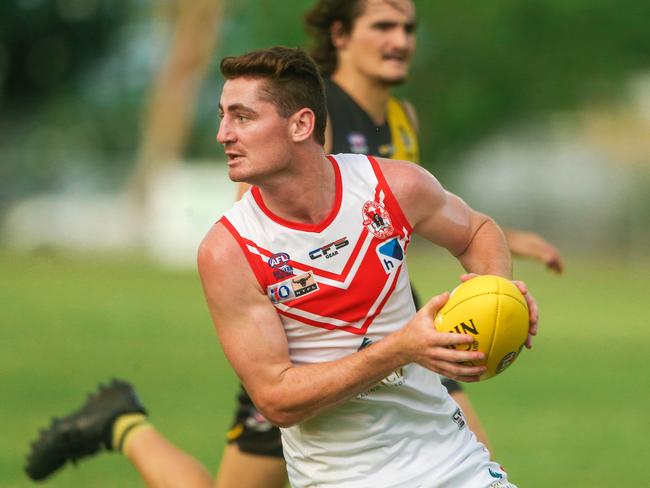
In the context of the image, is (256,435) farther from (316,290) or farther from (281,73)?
(281,73)

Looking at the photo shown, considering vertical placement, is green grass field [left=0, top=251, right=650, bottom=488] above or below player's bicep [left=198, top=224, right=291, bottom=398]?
below

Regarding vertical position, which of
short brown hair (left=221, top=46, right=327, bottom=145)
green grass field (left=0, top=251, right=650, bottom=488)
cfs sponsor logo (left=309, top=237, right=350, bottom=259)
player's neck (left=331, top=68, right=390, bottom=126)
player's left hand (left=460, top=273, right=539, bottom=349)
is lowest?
green grass field (left=0, top=251, right=650, bottom=488)

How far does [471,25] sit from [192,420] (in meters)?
32.9

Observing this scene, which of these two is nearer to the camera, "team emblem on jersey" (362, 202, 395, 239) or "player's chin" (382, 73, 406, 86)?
"team emblem on jersey" (362, 202, 395, 239)

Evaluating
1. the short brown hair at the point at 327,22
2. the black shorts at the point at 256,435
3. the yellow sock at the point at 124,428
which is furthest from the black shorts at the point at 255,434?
the short brown hair at the point at 327,22

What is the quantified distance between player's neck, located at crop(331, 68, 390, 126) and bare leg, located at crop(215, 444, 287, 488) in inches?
76.0

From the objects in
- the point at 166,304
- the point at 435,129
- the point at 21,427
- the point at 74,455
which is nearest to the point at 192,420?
the point at 21,427

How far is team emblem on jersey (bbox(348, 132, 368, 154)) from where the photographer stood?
674 centimetres

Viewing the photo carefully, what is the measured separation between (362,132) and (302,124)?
194cm

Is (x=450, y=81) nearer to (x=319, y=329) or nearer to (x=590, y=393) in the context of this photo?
(x=590, y=393)

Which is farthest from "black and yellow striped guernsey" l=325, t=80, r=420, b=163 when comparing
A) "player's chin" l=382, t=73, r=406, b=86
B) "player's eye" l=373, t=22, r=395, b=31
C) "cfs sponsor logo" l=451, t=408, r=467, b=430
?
"cfs sponsor logo" l=451, t=408, r=467, b=430

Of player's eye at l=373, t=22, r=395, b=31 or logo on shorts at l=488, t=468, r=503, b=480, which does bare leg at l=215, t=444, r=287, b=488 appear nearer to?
logo on shorts at l=488, t=468, r=503, b=480

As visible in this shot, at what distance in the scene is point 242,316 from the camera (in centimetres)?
470

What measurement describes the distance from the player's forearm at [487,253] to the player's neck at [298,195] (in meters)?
0.73
